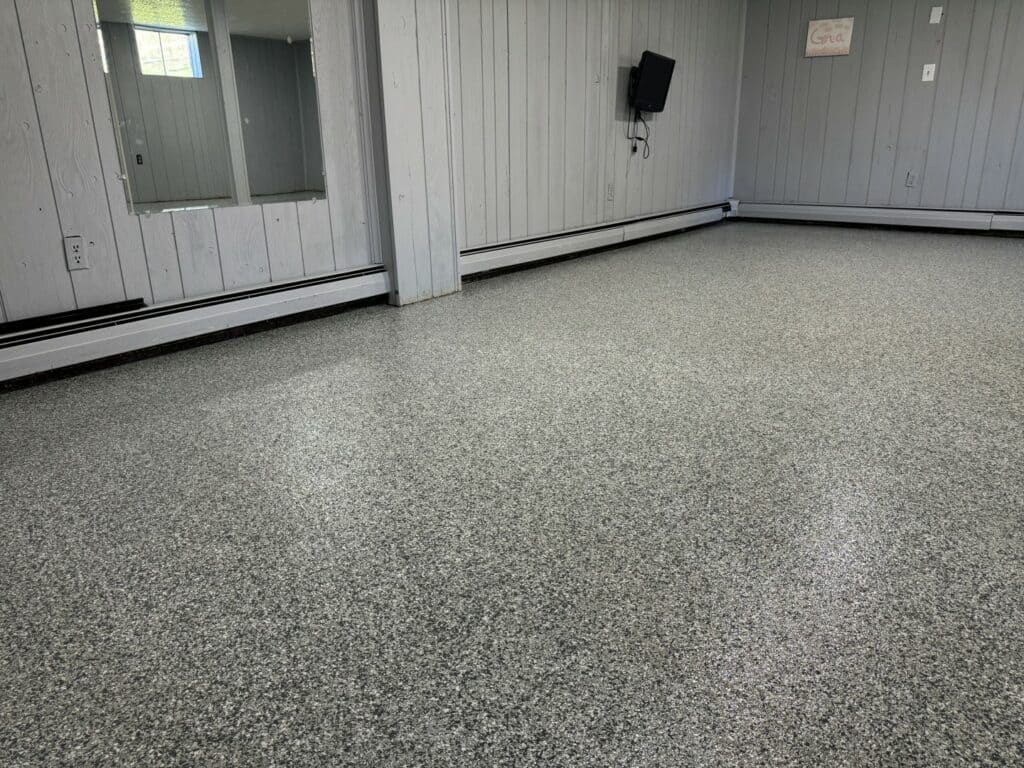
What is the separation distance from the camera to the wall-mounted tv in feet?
17.7

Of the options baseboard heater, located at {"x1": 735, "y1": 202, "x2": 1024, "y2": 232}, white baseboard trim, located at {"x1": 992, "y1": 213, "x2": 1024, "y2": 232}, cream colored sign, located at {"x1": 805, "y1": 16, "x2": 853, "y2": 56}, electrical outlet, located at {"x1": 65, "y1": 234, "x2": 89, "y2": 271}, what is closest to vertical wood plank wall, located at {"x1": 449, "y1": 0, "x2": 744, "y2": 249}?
cream colored sign, located at {"x1": 805, "y1": 16, "x2": 853, "y2": 56}

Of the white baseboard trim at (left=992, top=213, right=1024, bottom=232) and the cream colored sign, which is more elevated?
the cream colored sign

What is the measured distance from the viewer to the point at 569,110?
4.90 metres

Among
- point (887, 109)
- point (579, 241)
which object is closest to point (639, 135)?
point (579, 241)

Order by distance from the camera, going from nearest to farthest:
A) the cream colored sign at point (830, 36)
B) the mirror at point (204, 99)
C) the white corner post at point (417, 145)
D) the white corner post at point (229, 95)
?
the mirror at point (204, 99), the white corner post at point (229, 95), the white corner post at point (417, 145), the cream colored sign at point (830, 36)

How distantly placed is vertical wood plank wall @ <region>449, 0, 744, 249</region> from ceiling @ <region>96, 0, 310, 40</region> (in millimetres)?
940

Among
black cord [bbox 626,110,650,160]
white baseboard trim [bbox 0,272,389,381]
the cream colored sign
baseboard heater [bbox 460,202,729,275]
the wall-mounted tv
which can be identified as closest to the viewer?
white baseboard trim [bbox 0,272,389,381]

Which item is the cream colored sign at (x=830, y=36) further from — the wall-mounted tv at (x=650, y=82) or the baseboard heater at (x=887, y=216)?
the wall-mounted tv at (x=650, y=82)

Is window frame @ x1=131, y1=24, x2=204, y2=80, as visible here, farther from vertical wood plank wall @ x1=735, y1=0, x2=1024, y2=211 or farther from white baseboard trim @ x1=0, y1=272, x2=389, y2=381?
vertical wood plank wall @ x1=735, y1=0, x2=1024, y2=211

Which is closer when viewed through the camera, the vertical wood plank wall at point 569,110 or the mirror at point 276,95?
the mirror at point 276,95

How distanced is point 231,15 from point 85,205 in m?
1.08

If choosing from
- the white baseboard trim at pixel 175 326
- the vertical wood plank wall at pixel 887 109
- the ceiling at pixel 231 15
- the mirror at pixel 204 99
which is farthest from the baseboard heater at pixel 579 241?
the ceiling at pixel 231 15

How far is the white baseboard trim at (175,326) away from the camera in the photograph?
2.60 m

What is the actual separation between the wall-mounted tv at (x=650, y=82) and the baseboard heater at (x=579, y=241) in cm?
91
